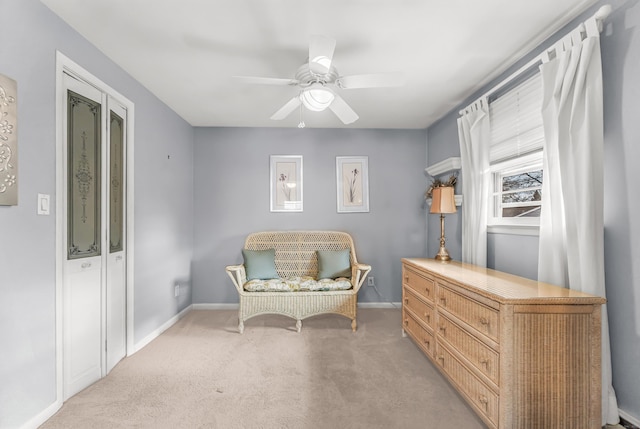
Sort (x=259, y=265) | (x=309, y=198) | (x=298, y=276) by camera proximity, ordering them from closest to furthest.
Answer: (x=259, y=265) < (x=298, y=276) < (x=309, y=198)

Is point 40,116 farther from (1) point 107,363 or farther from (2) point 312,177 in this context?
(2) point 312,177

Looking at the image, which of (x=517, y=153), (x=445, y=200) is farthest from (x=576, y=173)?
(x=445, y=200)

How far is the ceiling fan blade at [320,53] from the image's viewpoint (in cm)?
184

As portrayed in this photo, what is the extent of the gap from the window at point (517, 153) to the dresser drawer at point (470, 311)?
2.99ft

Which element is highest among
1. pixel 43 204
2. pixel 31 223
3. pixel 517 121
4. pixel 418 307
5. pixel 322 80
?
pixel 322 80

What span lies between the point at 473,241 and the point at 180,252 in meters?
3.34

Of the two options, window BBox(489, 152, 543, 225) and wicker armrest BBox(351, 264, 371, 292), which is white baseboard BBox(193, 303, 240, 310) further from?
window BBox(489, 152, 543, 225)

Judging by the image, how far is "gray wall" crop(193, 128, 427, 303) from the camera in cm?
427

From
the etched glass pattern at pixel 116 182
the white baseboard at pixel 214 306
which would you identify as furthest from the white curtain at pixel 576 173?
the white baseboard at pixel 214 306

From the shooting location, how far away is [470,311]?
191 cm

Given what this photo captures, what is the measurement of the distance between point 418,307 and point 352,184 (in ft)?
6.80

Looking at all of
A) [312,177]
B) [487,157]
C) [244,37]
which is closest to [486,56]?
[487,157]

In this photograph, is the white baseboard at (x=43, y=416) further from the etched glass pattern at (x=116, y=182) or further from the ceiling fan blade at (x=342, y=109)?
the ceiling fan blade at (x=342, y=109)

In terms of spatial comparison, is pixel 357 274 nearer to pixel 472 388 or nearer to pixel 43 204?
pixel 472 388
